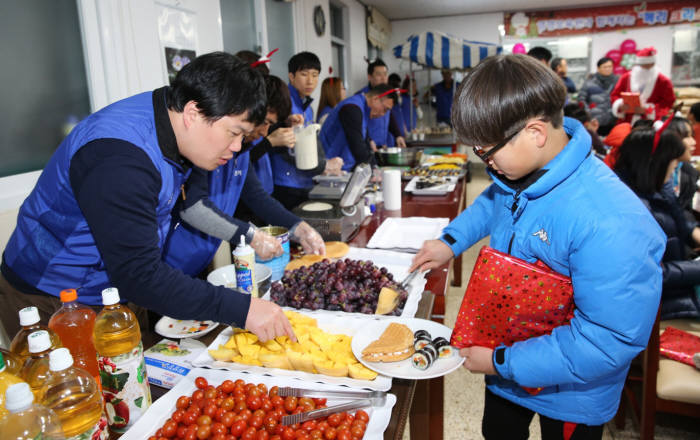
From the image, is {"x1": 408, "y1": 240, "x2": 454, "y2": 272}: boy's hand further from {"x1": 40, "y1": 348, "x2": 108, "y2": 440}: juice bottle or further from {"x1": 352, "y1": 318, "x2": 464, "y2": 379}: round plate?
{"x1": 40, "y1": 348, "x2": 108, "y2": 440}: juice bottle

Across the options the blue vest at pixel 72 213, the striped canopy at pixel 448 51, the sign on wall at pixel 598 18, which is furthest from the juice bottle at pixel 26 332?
the sign on wall at pixel 598 18

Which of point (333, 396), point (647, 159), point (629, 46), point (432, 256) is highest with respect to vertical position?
point (629, 46)

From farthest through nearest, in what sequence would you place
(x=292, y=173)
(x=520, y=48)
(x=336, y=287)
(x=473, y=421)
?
(x=520, y=48), (x=292, y=173), (x=473, y=421), (x=336, y=287)

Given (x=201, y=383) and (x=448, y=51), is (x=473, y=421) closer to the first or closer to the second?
(x=201, y=383)

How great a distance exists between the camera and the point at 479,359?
1.03 m

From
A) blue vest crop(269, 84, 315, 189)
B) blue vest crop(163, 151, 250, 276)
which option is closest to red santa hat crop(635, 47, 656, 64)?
blue vest crop(269, 84, 315, 189)

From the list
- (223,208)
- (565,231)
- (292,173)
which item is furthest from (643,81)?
(565,231)

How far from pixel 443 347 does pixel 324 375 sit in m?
0.28

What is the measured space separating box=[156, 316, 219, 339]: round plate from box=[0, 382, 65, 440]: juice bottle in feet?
1.78

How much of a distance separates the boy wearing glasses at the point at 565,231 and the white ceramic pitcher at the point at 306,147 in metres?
1.64

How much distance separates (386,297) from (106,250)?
730 millimetres

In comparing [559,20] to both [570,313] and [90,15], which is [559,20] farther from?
[570,313]

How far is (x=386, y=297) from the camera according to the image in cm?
132

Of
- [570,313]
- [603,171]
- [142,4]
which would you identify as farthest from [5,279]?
[142,4]
